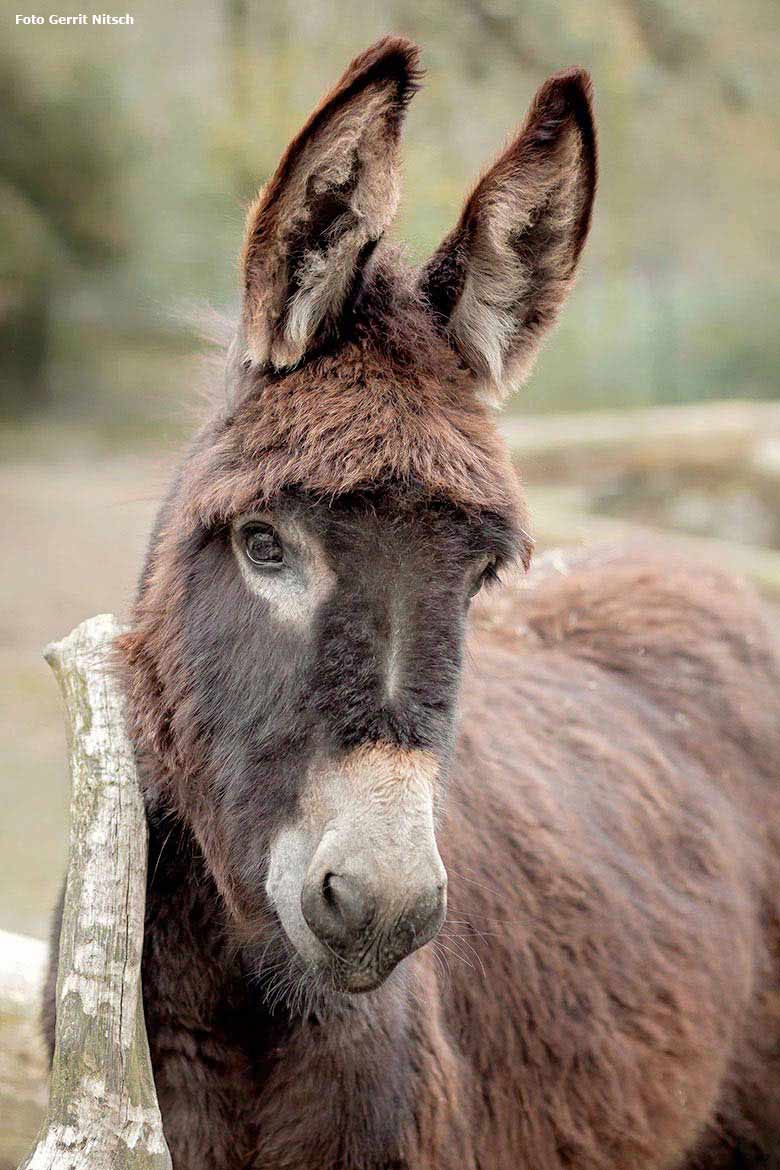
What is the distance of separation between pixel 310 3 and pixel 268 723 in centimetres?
1291

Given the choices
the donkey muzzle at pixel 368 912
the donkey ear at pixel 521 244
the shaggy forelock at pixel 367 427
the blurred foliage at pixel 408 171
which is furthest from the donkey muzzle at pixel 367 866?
the blurred foliage at pixel 408 171

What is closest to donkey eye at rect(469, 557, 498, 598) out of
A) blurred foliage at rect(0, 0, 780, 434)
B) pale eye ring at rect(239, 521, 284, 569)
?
pale eye ring at rect(239, 521, 284, 569)

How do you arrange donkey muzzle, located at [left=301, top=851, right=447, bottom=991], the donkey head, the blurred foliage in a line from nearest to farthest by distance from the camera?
donkey muzzle, located at [left=301, top=851, right=447, bottom=991] → the donkey head → the blurred foliage

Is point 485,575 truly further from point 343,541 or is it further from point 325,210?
point 325,210

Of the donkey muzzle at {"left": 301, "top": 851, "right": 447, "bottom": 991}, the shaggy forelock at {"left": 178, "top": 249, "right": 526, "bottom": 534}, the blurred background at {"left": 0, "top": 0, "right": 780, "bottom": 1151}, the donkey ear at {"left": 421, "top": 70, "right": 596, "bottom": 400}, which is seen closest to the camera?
the donkey muzzle at {"left": 301, "top": 851, "right": 447, "bottom": 991}

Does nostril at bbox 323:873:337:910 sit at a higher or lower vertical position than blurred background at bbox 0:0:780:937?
lower

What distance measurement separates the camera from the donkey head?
212 centimetres

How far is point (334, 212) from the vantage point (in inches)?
93.3

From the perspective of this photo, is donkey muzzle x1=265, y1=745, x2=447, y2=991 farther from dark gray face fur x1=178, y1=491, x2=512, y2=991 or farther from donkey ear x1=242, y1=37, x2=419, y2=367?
donkey ear x1=242, y1=37, x2=419, y2=367

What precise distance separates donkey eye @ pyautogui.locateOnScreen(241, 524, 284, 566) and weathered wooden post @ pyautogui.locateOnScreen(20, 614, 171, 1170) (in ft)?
1.85

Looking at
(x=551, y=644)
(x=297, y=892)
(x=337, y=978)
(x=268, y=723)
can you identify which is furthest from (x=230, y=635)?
(x=551, y=644)

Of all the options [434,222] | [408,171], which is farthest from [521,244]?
[434,222]

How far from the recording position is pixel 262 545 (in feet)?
7.70

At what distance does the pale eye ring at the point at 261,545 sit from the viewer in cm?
233
